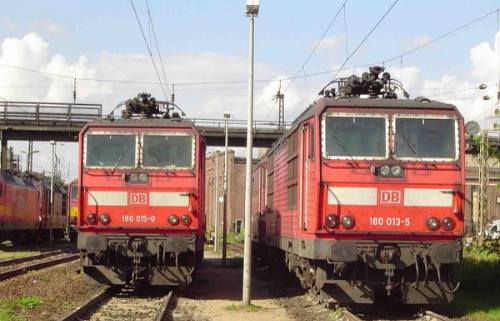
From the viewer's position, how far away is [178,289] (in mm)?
17234

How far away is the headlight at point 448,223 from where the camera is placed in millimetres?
12312

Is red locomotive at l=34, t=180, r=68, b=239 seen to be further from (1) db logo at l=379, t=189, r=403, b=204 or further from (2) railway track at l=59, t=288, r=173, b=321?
(1) db logo at l=379, t=189, r=403, b=204

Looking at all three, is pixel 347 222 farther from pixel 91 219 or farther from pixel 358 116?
pixel 91 219

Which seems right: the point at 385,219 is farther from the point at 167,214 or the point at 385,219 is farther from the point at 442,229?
the point at 167,214

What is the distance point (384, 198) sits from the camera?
12391mm

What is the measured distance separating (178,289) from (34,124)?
28599 mm

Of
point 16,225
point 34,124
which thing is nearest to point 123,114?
point 16,225

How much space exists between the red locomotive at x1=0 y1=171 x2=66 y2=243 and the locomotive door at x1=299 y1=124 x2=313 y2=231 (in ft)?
81.3

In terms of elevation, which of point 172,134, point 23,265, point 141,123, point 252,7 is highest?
point 252,7

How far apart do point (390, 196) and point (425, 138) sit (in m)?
1.20

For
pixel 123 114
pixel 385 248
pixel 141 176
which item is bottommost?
pixel 385 248

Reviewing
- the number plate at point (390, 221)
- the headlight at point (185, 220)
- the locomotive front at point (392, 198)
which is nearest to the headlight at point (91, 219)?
the headlight at point (185, 220)


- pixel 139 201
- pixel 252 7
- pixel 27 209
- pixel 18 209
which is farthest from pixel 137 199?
pixel 27 209

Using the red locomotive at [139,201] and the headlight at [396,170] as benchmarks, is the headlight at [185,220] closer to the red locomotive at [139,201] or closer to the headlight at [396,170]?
the red locomotive at [139,201]
